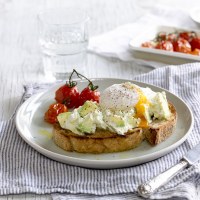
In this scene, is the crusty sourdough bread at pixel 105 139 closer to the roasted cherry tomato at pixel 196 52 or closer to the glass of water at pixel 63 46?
the glass of water at pixel 63 46

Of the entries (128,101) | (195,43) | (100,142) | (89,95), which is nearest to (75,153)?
(100,142)

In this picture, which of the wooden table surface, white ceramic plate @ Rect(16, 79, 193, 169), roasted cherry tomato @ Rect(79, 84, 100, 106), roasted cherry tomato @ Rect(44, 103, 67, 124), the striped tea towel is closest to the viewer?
the striped tea towel

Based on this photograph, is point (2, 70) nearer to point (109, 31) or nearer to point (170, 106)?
point (109, 31)

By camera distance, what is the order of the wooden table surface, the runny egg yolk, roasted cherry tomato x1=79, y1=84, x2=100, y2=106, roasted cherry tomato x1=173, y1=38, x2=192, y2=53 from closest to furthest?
the runny egg yolk
roasted cherry tomato x1=79, y1=84, x2=100, y2=106
the wooden table surface
roasted cherry tomato x1=173, y1=38, x2=192, y2=53

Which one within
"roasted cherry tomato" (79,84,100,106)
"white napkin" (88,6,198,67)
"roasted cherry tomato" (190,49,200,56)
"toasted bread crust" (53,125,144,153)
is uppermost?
"toasted bread crust" (53,125,144,153)

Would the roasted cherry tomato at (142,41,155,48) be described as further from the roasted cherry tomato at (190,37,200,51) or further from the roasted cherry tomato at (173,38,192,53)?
the roasted cherry tomato at (190,37,200,51)

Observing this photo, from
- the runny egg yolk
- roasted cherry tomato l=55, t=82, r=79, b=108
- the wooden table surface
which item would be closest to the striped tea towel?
the runny egg yolk

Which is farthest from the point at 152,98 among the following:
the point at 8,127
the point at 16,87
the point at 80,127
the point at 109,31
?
the point at 109,31
